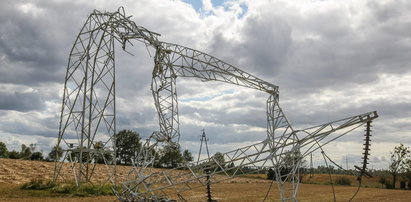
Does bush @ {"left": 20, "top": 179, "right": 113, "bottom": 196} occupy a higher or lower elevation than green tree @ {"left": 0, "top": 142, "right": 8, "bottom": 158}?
lower

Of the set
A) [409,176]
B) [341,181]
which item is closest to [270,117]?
[341,181]

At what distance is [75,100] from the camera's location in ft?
88.9

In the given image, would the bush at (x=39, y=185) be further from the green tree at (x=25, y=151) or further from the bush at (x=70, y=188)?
the green tree at (x=25, y=151)

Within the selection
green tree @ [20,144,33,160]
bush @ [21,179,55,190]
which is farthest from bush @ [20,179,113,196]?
green tree @ [20,144,33,160]

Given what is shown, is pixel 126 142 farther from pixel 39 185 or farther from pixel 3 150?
pixel 39 185

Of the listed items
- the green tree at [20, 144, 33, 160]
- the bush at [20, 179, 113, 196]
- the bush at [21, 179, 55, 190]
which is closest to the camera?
the bush at [20, 179, 113, 196]

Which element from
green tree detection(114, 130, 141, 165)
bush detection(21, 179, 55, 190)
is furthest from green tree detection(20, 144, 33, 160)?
bush detection(21, 179, 55, 190)

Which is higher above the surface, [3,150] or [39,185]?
[3,150]

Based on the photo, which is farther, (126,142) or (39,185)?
(126,142)

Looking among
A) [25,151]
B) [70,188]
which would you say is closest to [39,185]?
[70,188]

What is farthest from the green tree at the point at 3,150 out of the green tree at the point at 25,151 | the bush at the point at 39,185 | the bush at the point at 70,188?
the bush at the point at 70,188

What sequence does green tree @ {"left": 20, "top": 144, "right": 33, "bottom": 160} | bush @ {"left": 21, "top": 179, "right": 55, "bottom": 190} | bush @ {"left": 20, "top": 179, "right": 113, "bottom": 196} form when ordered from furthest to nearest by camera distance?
green tree @ {"left": 20, "top": 144, "right": 33, "bottom": 160}, bush @ {"left": 21, "top": 179, "right": 55, "bottom": 190}, bush @ {"left": 20, "top": 179, "right": 113, "bottom": 196}

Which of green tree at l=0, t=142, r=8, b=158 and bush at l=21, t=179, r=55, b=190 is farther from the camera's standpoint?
green tree at l=0, t=142, r=8, b=158

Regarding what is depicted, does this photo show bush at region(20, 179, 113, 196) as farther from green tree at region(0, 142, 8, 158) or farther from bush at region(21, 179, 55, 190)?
green tree at region(0, 142, 8, 158)
